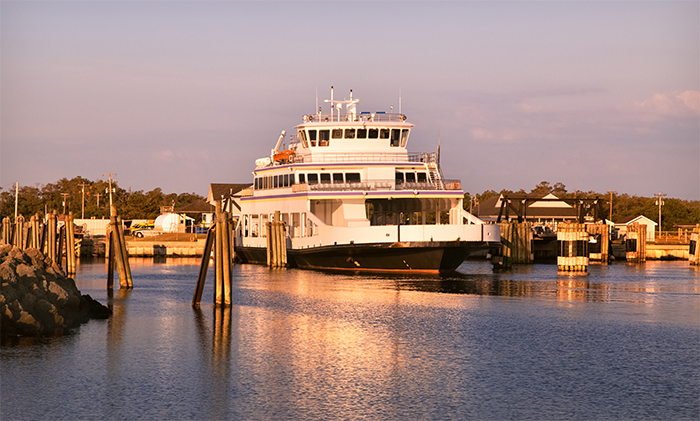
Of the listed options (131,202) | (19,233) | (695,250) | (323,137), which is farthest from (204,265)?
(131,202)

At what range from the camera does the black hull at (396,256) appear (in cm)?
4716

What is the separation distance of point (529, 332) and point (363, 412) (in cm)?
1202

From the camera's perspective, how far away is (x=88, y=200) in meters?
150

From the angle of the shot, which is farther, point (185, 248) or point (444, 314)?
point (185, 248)

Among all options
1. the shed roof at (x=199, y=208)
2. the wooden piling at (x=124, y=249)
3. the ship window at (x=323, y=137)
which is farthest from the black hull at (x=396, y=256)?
the shed roof at (x=199, y=208)

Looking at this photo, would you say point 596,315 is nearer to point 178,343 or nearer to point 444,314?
point 444,314

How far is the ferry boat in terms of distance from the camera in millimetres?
47500

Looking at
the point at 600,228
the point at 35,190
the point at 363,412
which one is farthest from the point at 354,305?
the point at 35,190

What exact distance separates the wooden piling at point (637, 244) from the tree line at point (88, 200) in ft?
259

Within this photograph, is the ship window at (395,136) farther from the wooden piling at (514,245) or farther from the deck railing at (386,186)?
the wooden piling at (514,245)

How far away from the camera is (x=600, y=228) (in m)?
73.0

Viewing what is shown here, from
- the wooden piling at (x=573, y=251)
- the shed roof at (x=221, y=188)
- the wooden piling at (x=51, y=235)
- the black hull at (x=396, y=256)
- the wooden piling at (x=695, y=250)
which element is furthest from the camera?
the shed roof at (x=221, y=188)

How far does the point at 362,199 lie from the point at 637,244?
119ft

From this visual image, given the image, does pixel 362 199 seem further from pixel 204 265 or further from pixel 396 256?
pixel 204 265
